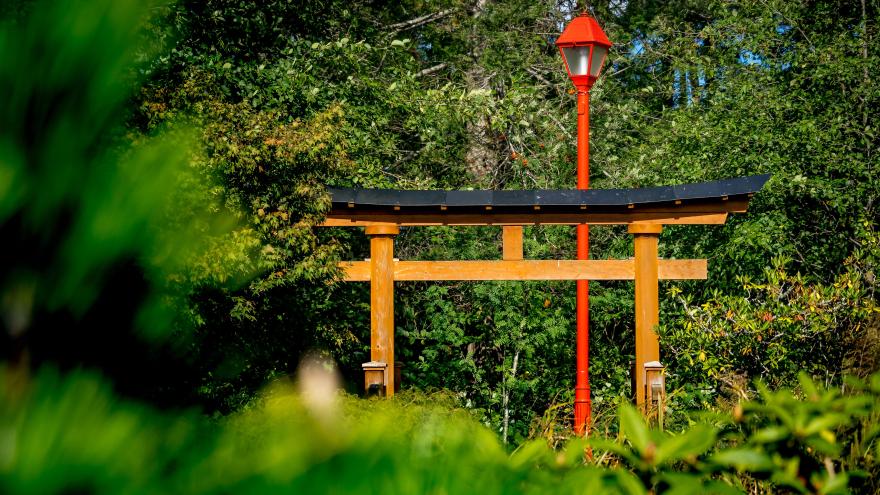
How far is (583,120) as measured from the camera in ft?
23.7

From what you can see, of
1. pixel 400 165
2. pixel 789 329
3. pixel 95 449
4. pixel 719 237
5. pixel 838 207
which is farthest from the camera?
pixel 400 165

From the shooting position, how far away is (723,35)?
9031mm

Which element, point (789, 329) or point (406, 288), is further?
point (406, 288)

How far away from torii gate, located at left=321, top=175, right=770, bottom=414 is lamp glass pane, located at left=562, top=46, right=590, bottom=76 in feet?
4.50

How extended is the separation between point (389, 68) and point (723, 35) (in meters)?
3.37

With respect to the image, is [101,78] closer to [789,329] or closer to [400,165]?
[789,329]

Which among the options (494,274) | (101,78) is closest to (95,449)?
(101,78)

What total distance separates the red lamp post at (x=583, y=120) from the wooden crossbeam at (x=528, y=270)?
376 millimetres

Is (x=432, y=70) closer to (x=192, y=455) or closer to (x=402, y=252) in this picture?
(x=402, y=252)

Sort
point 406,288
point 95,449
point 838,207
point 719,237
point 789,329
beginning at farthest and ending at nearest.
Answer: point 406,288 < point 719,237 < point 838,207 < point 789,329 < point 95,449

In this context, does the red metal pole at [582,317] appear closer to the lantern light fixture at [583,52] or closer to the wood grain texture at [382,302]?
the lantern light fixture at [583,52]

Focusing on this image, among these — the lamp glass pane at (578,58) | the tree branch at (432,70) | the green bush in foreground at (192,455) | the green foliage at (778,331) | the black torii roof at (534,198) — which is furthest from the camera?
the tree branch at (432,70)

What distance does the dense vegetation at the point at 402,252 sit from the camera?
70 cm

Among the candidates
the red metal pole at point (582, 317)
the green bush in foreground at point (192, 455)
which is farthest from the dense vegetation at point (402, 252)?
the red metal pole at point (582, 317)
